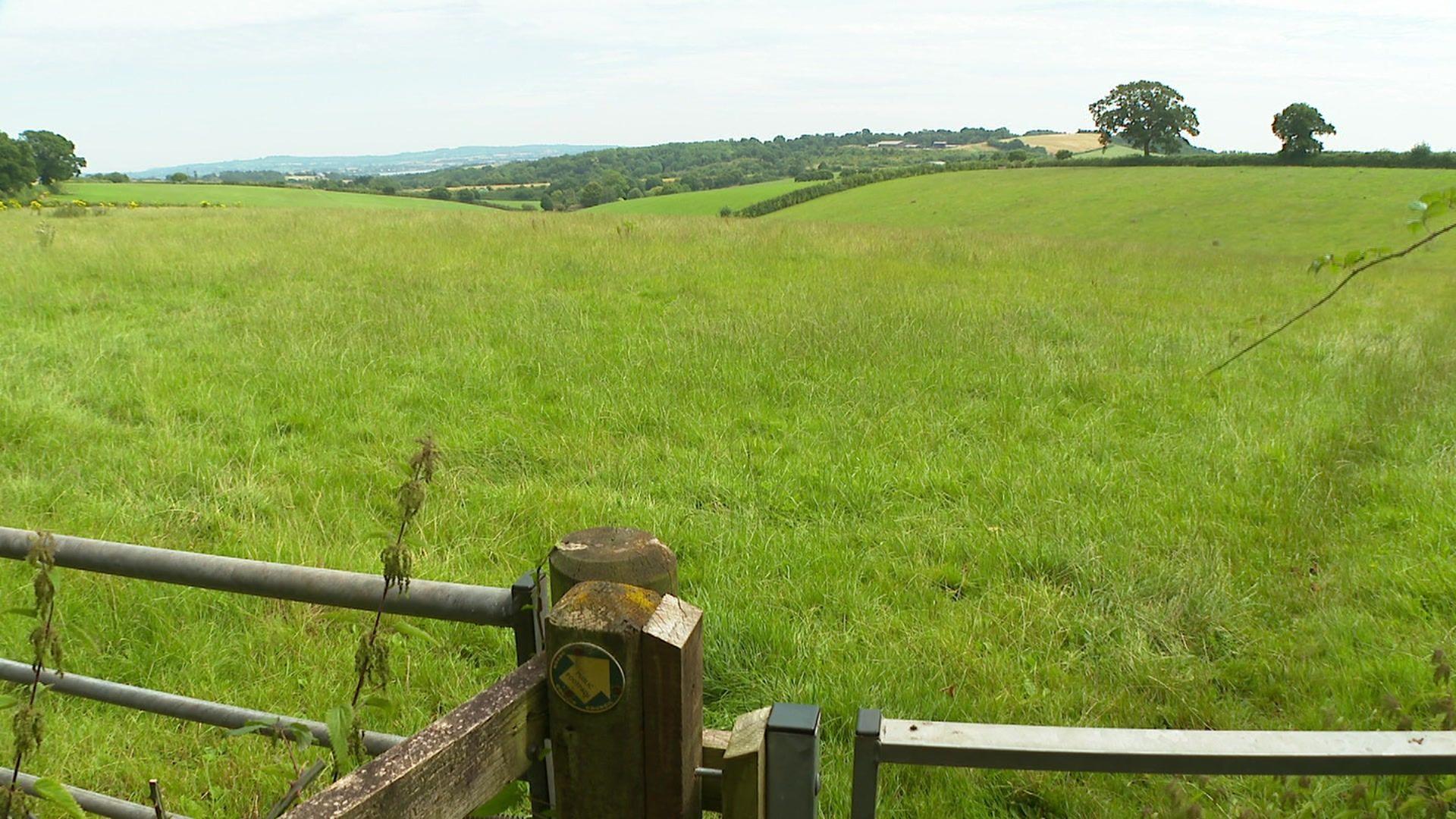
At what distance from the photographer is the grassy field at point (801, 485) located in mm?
3141

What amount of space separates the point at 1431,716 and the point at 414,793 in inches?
112

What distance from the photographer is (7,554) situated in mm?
1869

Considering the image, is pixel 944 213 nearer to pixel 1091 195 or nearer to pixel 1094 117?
pixel 1091 195

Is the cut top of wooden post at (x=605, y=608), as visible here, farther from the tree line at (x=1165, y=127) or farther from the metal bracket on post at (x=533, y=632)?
the tree line at (x=1165, y=127)

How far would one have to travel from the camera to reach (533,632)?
61.5 inches

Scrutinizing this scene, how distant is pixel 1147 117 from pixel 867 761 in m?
66.7

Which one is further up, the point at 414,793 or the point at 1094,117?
the point at 1094,117

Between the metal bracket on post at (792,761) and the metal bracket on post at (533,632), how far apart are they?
0.37 m

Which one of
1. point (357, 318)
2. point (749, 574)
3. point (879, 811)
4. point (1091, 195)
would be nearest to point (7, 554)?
point (879, 811)

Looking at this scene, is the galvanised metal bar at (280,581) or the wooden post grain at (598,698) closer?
the wooden post grain at (598,698)

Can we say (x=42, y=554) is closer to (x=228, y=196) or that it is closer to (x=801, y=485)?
(x=801, y=485)

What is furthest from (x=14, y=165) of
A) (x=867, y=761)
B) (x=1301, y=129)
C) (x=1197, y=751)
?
(x=1301, y=129)

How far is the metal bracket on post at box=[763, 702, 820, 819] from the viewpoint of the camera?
1.25 meters

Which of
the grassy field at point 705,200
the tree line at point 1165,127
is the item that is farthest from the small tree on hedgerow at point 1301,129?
the grassy field at point 705,200
